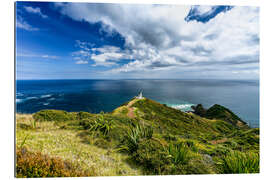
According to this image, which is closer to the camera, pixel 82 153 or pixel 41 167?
pixel 41 167

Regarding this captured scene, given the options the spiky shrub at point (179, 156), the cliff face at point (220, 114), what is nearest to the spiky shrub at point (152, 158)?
the spiky shrub at point (179, 156)

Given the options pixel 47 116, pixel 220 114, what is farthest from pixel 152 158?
pixel 220 114

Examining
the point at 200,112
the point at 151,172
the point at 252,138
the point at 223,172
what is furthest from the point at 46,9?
the point at 200,112

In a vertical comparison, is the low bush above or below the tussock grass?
above

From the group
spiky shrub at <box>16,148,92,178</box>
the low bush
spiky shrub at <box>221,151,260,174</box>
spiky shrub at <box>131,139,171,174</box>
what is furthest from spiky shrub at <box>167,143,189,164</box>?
the low bush

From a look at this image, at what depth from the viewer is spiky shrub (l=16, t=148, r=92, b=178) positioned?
1.62m

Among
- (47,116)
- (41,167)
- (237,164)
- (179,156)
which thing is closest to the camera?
(41,167)

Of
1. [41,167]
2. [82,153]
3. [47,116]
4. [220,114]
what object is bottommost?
[220,114]

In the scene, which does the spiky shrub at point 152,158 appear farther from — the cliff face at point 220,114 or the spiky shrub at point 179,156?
the cliff face at point 220,114

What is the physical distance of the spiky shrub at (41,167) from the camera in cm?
162

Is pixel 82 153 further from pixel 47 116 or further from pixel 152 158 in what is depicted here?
pixel 47 116

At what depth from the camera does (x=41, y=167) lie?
162 centimetres

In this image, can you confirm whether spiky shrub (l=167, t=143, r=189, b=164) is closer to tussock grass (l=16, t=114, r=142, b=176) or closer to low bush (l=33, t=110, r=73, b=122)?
tussock grass (l=16, t=114, r=142, b=176)

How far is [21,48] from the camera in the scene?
2719 mm
